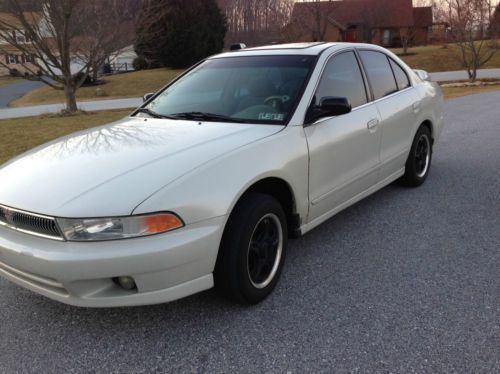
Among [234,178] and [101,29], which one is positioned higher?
[101,29]

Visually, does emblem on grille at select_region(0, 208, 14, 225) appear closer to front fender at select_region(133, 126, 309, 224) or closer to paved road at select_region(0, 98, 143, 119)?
front fender at select_region(133, 126, 309, 224)

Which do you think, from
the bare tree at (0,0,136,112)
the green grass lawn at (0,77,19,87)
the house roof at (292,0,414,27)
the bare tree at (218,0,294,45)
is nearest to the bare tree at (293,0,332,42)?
the bare tree at (218,0,294,45)

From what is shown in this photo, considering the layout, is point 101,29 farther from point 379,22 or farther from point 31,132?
point 379,22

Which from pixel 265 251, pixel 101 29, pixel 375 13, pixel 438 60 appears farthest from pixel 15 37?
pixel 375 13

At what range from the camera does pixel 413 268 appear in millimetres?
3480

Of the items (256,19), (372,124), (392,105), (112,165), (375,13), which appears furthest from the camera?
(375,13)

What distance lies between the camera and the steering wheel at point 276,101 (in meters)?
3.56

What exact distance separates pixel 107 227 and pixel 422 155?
4035 millimetres

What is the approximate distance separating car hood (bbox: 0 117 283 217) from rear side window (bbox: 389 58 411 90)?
7.30ft

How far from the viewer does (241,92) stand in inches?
150

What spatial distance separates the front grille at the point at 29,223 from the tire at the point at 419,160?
12.4 ft

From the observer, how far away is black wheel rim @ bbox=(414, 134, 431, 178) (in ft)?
17.4

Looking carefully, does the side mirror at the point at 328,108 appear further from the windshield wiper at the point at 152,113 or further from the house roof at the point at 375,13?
the house roof at the point at 375,13

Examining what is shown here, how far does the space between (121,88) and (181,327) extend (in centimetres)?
2625
